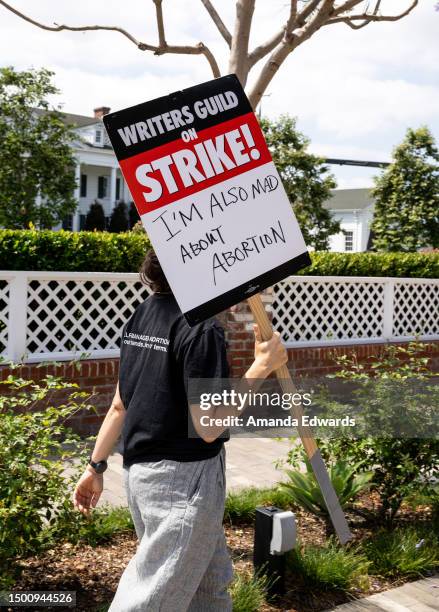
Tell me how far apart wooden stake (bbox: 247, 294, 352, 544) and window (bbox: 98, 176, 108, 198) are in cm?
4330

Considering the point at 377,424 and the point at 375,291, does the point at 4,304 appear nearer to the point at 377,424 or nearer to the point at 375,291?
the point at 377,424

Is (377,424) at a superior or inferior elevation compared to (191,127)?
inferior

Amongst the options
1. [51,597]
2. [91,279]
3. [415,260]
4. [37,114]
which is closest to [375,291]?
[415,260]

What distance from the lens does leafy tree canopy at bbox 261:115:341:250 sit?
2445 cm

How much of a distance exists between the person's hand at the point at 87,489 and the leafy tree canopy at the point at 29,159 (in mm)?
17760

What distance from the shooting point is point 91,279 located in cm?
705

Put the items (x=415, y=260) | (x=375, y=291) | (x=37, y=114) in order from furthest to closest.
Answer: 1. (x=37, y=114)
2. (x=415, y=260)
3. (x=375, y=291)

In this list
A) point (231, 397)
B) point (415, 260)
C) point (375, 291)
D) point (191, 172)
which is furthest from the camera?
point (415, 260)

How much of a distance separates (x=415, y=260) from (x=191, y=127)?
8.56 m

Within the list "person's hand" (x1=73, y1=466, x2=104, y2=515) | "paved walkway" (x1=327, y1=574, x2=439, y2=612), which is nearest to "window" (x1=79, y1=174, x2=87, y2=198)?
"paved walkway" (x1=327, y1=574, x2=439, y2=612)

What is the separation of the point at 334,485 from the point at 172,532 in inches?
84.5

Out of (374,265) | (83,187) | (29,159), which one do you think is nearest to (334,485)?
(374,265)

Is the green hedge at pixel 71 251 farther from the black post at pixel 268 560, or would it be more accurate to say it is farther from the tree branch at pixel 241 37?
the black post at pixel 268 560

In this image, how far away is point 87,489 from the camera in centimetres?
306
